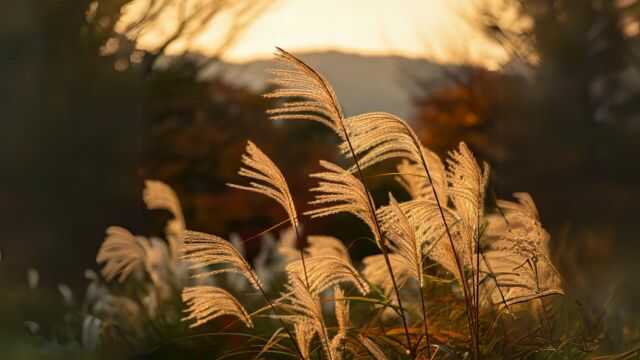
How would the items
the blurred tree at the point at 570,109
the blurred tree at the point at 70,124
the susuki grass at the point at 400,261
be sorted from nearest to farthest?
the susuki grass at the point at 400,261, the blurred tree at the point at 70,124, the blurred tree at the point at 570,109

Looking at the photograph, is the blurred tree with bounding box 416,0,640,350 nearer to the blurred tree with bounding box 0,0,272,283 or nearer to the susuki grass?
the blurred tree with bounding box 0,0,272,283

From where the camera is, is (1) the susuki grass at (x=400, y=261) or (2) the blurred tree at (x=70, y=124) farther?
(2) the blurred tree at (x=70, y=124)

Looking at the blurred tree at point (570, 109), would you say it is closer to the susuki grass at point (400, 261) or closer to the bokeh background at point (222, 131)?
the bokeh background at point (222, 131)

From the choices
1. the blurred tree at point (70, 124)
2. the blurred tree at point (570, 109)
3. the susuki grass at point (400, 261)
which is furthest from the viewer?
the blurred tree at point (570, 109)

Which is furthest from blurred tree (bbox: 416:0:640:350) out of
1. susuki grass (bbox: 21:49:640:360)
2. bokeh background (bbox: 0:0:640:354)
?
susuki grass (bbox: 21:49:640:360)

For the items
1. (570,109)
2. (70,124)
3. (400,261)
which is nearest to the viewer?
(400,261)

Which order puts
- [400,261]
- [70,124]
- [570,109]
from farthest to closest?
[570,109], [70,124], [400,261]

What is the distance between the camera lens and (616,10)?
835 inches

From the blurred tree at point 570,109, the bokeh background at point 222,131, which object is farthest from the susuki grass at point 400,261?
the blurred tree at point 570,109

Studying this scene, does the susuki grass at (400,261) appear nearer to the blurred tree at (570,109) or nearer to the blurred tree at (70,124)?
the blurred tree at (70,124)

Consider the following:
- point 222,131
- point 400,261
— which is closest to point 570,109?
point 222,131

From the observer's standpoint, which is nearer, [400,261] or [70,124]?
[400,261]

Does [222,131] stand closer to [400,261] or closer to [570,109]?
[570,109]

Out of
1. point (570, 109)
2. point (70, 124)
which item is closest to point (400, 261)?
point (70, 124)
